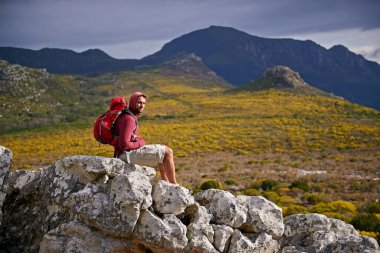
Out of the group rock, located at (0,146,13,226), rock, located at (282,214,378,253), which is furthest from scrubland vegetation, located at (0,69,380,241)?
rock, located at (0,146,13,226)

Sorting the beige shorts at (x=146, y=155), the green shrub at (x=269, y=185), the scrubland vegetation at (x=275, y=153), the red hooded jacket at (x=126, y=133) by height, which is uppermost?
the red hooded jacket at (x=126, y=133)

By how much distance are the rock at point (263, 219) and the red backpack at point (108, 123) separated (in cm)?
333

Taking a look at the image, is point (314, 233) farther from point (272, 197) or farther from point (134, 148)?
point (272, 197)

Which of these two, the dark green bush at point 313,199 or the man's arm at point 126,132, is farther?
the dark green bush at point 313,199

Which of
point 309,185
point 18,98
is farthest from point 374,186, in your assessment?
point 18,98

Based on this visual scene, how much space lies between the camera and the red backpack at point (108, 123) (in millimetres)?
7469

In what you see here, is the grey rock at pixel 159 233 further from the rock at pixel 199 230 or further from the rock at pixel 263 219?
the rock at pixel 263 219

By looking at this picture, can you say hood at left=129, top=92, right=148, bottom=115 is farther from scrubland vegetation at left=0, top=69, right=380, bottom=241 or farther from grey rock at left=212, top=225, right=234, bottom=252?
scrubland vegetation at left=0, top=69, right=380, bottom=241

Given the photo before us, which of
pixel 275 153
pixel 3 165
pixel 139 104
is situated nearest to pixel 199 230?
pixel 139 104

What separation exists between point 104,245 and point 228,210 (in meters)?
2.65

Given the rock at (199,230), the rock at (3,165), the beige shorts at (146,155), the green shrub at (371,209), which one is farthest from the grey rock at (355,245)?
the green shrub at (371,209)

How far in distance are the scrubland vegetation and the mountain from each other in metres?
27.8

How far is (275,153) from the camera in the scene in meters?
43.8

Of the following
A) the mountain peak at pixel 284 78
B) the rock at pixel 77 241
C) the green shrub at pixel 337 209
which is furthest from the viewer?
the mountain peak at pixel 284 78
